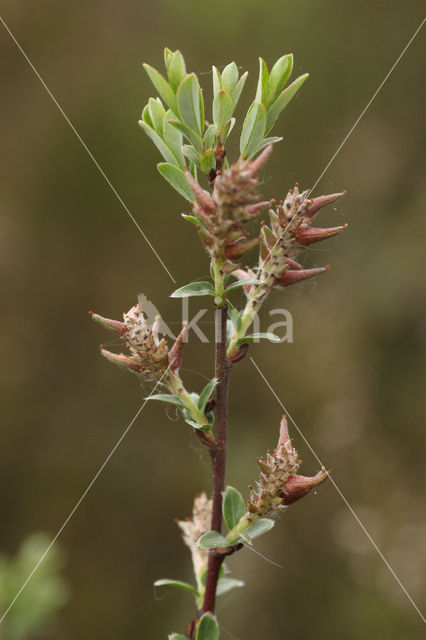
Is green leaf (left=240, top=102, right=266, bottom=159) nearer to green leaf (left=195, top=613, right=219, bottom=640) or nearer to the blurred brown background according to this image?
green leaf (left=195, top=613, right=219, bottom=640)

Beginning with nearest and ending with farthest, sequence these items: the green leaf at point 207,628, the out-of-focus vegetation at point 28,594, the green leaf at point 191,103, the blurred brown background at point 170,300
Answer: the green leaf at point 191,103
the green leaf at point 207,628
the out-of-focus vegetation at point 28,594
the blurred brown background at point 170,300

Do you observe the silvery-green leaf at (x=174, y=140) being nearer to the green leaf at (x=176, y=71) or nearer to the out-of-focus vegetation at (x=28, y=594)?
the green leaf at (x=176, y=71)

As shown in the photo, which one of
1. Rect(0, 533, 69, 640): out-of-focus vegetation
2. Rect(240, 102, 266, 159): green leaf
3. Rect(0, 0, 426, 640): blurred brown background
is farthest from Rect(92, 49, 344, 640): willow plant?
Rect(0, 0, 426, 640): blurred brown background

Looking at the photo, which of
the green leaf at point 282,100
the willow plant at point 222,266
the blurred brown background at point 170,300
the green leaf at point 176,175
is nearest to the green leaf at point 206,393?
the willow plant at point 222,266

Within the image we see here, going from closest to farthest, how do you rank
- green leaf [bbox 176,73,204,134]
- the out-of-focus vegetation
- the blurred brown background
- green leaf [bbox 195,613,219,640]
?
green leaf [bbox 176,73,204,134], green leaf [bbox 195,613,219,640], the out-of-focus vegetation, the blurred brown background

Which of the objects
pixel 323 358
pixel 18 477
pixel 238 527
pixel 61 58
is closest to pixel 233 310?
pixel 238 527

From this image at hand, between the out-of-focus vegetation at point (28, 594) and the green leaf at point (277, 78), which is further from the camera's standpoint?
the out-of-focus vegetation at point (28, 594)
